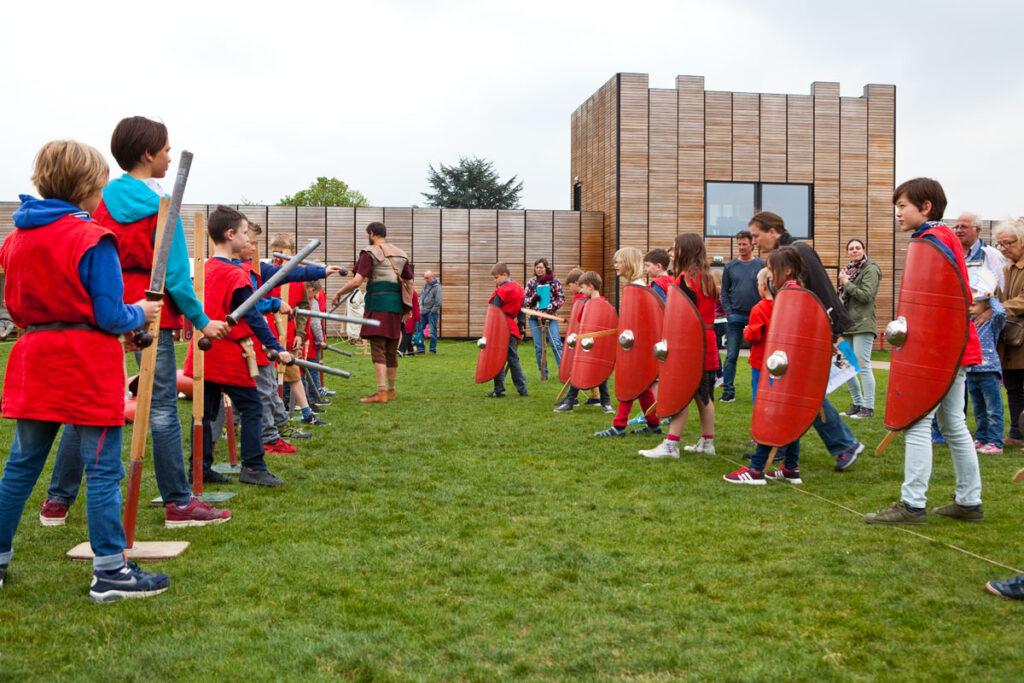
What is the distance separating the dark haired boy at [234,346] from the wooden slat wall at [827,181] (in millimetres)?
19661

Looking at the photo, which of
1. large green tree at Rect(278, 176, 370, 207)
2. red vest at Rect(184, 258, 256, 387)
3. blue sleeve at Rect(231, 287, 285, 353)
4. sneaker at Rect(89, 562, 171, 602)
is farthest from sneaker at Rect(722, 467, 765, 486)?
large green tree at Rect(278, 176, 370, 207)

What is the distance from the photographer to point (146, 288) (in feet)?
13.9

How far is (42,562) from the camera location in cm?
377

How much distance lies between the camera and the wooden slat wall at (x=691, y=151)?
2222cm

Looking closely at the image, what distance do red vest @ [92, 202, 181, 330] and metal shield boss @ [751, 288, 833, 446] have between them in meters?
3.30

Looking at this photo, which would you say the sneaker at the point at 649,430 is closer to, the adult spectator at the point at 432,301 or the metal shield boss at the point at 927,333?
the metal shield boss at the point at 927,333

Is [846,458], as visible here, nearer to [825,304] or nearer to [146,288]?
[825,304]

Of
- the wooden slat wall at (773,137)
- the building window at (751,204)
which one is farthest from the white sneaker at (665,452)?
the wooden slat wall at (773,137)

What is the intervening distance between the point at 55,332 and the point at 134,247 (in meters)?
0.95

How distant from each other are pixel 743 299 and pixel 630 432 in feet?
10.1

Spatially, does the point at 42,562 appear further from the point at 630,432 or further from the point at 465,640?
the point at 630,432

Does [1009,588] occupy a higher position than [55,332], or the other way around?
[55,332]

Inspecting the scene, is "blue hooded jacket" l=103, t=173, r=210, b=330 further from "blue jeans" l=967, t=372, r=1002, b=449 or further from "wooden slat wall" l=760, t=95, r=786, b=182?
"wooden slat wall" l=760, t=95, r=786, b=182

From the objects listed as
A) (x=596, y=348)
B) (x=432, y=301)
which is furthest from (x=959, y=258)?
(x=432, y=301)
